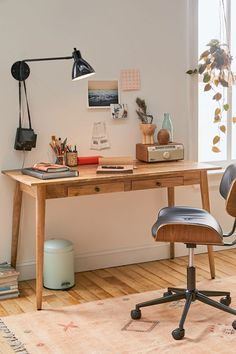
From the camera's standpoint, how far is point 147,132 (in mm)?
4117

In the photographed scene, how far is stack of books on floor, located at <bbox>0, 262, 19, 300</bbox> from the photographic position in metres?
3.60

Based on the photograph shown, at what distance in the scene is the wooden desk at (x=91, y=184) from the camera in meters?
3.38

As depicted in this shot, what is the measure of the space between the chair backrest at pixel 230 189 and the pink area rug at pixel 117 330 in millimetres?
605

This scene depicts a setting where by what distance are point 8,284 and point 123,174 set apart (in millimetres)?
962

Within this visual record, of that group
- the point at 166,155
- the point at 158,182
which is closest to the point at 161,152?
the point at 166,155

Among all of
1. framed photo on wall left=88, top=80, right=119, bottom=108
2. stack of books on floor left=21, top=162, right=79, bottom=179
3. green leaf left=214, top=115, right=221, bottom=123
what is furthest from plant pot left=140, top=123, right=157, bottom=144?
stack of books on floor left=21, top=162, right=79, bottom=179

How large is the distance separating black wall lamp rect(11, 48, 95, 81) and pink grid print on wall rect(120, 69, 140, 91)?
1.54ft

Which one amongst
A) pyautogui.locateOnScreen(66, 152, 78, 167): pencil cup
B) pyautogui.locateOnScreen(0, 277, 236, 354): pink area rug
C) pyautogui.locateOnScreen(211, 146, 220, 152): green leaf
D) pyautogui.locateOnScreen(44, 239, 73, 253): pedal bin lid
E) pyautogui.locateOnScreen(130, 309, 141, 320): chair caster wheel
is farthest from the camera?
pyautogui.locateOnScreen(211, 146, 220, 152): green leaf

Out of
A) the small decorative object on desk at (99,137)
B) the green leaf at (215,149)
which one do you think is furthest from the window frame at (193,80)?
the small decorative object on desk at (99,137)

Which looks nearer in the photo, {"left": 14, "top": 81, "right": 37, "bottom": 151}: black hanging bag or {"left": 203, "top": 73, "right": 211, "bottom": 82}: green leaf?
{"left": 14, "top": 81, "right": 37, "bottom": 151}: black hanging bag

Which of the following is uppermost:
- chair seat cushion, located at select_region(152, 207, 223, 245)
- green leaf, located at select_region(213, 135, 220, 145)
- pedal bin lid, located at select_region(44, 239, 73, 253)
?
green leaf, located at select_region(213, 135, 220, 145)

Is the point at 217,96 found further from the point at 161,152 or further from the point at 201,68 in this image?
the point at 161,152

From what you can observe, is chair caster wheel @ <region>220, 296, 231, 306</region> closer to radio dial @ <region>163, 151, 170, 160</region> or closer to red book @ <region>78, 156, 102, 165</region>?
radio dial @ <region>163, 151, 170, 160</region>

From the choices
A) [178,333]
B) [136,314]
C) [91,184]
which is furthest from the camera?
[91,184]
